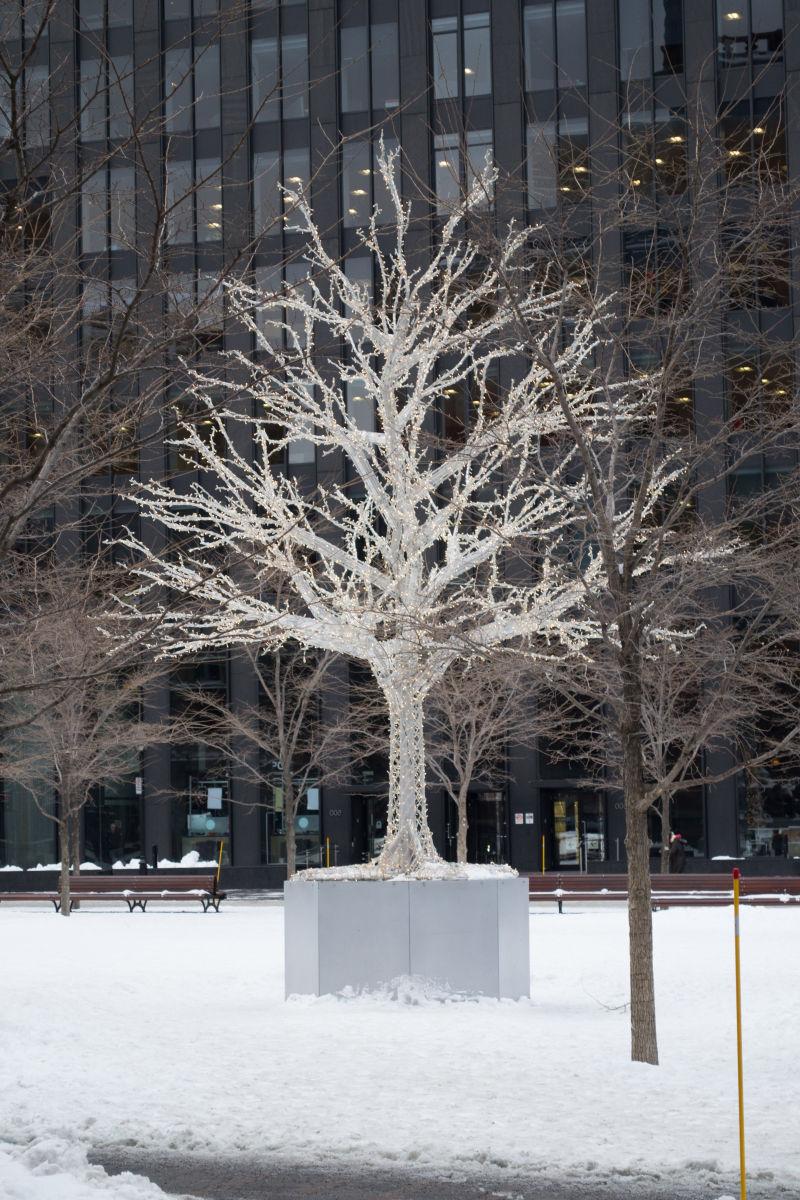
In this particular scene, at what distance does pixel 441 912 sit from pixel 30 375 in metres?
7.52

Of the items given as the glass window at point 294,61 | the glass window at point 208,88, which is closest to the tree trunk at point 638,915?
the glass window at point 294,61

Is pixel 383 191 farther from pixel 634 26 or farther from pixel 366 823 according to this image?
pixel 366 823

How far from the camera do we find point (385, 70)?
4603 centimetres

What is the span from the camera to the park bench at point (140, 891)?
31.4 metres

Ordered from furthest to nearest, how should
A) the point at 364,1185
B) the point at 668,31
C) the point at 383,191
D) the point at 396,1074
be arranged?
the point at 383,191 → the point at 668,31 → the point at 396,1074 → the point at 364,1185

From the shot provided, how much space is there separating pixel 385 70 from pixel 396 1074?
39.3m

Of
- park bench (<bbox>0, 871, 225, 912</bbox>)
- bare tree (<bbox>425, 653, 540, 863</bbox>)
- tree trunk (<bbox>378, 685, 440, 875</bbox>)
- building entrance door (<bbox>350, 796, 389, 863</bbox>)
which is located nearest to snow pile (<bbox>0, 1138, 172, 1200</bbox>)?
tree trunk (<bbox>378, 685, 440, 875</bbox>)

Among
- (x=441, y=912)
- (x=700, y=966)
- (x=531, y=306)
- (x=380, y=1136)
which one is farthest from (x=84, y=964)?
(x=380, y=1136)

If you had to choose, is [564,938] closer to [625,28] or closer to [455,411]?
[455,411]

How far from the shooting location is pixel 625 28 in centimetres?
4375

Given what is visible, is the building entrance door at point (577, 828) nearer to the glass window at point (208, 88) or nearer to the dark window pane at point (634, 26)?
the dark window pane at point (634, 26)

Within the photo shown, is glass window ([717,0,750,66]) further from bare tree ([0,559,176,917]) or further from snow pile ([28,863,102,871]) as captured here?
snow pile ([28,863,102,871])

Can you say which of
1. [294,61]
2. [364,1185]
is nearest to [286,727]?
[294,61]

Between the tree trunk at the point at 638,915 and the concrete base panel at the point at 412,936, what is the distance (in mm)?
3872
